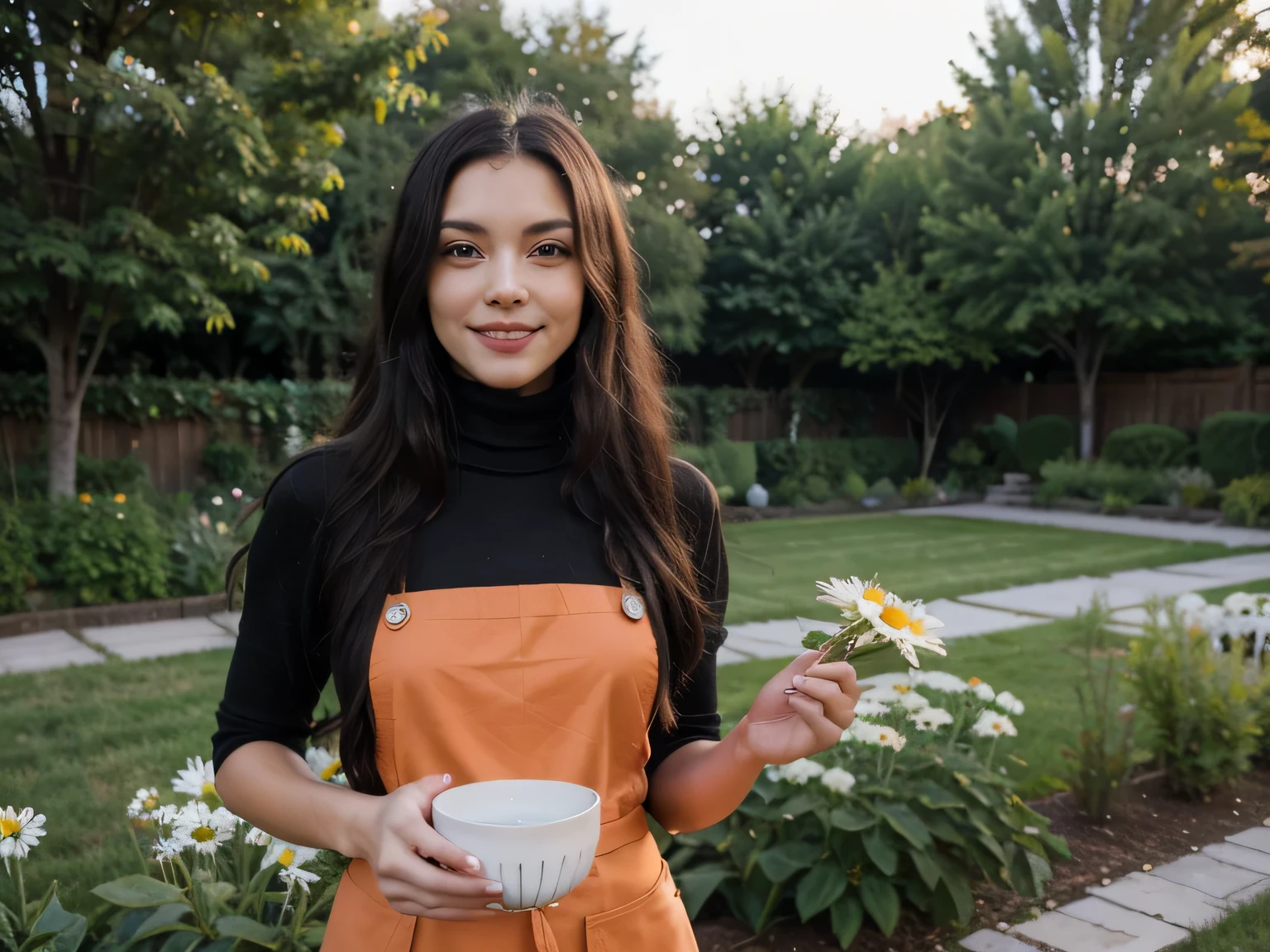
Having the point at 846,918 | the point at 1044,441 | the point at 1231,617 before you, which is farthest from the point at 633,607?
the point at 1044,441

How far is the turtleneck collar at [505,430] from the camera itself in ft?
4.44

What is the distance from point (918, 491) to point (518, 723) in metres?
15.2

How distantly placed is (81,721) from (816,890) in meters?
3.62

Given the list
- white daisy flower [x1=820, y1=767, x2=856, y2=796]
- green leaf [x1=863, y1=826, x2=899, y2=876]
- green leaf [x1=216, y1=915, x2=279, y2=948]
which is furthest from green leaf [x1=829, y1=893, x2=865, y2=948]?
green leaf [x1=216, y1=915, x2=279, y2=948]

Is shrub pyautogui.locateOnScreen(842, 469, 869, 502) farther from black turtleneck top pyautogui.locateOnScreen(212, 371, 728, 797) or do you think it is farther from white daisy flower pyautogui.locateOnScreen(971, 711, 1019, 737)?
black turtleneck top pyautogui.locateOnScreen(212, 371, 728, 797)

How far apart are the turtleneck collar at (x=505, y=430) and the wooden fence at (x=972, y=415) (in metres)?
9.39

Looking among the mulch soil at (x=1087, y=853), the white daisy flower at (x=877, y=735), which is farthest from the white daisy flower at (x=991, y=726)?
the mulch soil at (x=1087, y=853)

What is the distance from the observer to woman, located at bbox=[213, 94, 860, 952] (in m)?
1.16

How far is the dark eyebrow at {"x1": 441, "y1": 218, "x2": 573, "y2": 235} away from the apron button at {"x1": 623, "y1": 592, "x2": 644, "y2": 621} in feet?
1.61

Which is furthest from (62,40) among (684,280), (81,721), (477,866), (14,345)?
(684,280)

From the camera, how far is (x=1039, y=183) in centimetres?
1474

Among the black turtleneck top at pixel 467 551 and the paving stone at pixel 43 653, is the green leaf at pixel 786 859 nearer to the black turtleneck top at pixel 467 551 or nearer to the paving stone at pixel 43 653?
the black turtleneck top at pixel 467 551

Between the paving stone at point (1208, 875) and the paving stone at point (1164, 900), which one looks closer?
the paving stone at point (1164, 900)

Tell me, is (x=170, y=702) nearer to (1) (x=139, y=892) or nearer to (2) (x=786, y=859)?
(1) (x=139, y=892)
